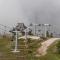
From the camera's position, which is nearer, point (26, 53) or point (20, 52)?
point (26, 53)

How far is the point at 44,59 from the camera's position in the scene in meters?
13.8

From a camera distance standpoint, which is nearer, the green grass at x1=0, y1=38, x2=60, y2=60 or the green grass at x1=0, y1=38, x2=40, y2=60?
the green grass at x1=0, y1=38, x2=60, y2=60

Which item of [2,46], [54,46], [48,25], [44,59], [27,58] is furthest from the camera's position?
[48,25]

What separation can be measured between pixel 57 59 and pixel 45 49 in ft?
11.6

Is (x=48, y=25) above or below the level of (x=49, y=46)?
above

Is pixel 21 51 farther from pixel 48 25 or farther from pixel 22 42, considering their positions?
pixel 48 25

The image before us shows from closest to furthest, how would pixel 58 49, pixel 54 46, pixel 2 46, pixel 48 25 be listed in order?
pixel 58 49 < pixel 54 46 < pixel 2 46 < pixel 48 25

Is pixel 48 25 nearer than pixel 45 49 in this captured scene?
No

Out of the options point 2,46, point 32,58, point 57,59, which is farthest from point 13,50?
point 57,59

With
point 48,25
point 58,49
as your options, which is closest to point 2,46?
point 58,49

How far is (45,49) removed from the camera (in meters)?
17.4

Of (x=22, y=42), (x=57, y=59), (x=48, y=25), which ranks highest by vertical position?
(x=48, y=25)

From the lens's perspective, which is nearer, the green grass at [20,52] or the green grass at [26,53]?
the green grass at [26,53]

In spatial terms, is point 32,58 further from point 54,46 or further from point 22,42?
point 22,42
